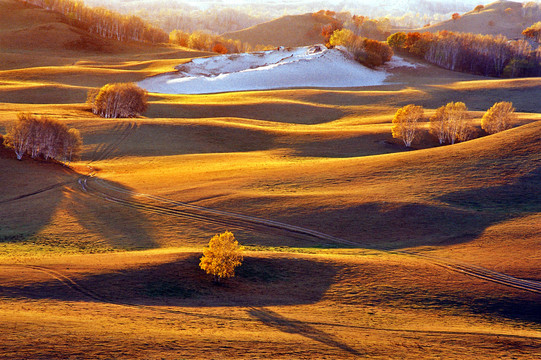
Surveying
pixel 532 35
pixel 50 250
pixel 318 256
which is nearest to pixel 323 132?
pixel 318 256

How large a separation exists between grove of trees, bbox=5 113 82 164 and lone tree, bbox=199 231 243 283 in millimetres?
31175

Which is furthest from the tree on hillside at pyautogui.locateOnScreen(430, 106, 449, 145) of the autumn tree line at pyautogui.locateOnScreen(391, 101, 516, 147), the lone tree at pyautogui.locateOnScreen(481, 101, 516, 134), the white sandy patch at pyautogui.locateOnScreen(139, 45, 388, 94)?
the white sandy patch at pyautogui.locateOnScreen(139, 45, 388, 94)

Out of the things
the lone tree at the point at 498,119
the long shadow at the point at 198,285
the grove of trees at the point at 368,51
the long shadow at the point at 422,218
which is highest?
the grove of trees at the point at 368,51

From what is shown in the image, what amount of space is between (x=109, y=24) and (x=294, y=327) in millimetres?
174933

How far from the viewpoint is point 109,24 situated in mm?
172000

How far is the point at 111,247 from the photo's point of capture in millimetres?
30984

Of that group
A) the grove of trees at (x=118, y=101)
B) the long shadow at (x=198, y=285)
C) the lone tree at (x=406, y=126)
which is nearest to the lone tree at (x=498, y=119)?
the lone tree at (x=406, y=126)

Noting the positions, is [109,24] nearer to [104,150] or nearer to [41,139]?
[104,150]

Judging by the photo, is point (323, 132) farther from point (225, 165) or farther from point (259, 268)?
point (259, 268)

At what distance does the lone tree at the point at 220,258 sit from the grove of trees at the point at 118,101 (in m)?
51.6

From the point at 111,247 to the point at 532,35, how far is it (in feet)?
599

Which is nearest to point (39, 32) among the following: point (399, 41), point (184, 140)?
point (399, 41)

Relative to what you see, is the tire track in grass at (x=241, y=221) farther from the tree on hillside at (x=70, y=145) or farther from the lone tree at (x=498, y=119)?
the lone tree at (x=498, y=119)

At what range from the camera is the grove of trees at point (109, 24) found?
6737 inches
